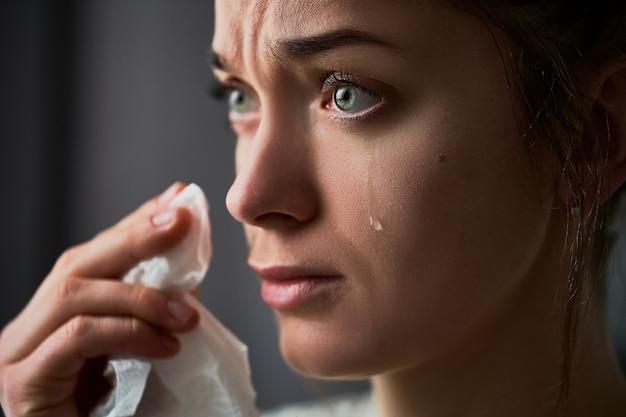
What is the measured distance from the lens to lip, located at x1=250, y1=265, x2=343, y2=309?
2.38ft

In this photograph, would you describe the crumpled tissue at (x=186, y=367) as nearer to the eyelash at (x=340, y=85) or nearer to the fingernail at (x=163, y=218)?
the fingernail at (x=163, y=218)

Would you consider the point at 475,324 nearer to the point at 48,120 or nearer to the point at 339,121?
the point at 339,121

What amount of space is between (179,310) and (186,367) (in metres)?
0.07

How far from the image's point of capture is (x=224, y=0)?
30.0 inches

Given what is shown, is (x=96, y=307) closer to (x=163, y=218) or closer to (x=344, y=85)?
(x=163, y=218)

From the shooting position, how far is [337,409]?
1146 mm

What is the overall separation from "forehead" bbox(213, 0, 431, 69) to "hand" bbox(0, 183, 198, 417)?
19 centimetres

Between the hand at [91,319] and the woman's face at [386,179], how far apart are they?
144mm

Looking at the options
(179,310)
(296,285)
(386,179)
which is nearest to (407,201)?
(386,179)

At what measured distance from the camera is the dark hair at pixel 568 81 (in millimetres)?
667

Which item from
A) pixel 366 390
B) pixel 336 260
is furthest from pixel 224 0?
pixel 366 390

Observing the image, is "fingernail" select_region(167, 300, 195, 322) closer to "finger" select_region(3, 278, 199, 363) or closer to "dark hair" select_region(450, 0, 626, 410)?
"finger" select_region(3, 278, 199, 363)

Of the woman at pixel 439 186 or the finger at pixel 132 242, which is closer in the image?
the woman at pixel 439 186

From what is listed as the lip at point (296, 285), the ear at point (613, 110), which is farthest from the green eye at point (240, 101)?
the ear at point (613, 110)
